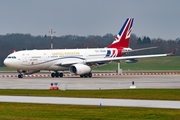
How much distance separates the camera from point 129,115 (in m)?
25.7

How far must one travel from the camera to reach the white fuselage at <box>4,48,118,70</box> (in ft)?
237

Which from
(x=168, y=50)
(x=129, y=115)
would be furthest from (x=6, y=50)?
A: (x=129, y=115)

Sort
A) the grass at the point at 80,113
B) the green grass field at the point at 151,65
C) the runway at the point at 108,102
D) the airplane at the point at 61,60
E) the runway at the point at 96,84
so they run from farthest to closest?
the green grass field at the point at 151,65, the airplane at the point at 61,60, the runway at the point at 96,84, the runway at the point at 108,102, the grass at the point at 80,113

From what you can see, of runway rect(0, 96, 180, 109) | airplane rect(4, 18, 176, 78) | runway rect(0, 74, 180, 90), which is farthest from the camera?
airplane rect(4, 18, 176, 78)

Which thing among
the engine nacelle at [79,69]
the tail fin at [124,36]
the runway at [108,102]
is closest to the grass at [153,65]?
the tail fin at [124,36]

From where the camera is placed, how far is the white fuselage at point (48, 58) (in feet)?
237

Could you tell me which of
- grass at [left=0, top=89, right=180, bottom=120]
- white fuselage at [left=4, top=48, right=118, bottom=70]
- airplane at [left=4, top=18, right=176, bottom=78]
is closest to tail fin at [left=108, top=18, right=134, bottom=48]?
airplane at [left=4, top=18, right=176, bottom=78]

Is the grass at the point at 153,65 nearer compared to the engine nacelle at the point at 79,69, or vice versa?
the engine nacelle at the point at 79,69

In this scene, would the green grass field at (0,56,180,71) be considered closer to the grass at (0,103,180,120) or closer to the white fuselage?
the white fuselage

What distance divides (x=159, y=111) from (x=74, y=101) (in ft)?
25.3

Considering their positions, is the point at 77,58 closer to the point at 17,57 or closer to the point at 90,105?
the point at 17,57

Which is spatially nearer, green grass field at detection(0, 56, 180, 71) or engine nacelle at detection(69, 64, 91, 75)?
engine nacelle at detection(69, 64, 91, 75)

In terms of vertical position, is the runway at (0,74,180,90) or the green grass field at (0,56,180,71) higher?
the green grass field at (0,56,180,71)

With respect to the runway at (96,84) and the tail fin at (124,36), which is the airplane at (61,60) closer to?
the tail fin at (124,36)
